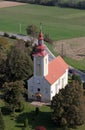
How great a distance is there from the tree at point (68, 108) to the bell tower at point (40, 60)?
7487mm

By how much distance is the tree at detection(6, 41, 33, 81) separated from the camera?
72688 mm

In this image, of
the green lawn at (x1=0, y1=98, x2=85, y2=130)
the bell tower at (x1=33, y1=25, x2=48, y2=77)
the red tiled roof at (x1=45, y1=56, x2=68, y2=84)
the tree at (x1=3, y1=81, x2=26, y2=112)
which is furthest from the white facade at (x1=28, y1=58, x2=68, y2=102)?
the tree at (x1=3, y1=81, x2=26, y2=112)

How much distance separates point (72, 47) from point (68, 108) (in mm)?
52556

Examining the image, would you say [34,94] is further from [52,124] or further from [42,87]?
[52,124]

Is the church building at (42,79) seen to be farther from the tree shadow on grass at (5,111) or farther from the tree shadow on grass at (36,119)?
the tree shadow on grass at (5,111)

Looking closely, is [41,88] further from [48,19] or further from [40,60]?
[48,19]

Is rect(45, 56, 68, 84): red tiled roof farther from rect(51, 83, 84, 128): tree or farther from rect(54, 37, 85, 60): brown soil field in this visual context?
rect(54, 37, 85, 60): brown soil field

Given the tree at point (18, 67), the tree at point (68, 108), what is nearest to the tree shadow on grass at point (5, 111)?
the tree at point (68, 108)

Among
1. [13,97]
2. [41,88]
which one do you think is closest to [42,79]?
[41,88]

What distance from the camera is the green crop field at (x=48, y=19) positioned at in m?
129

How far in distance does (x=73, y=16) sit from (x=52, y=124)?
93.3 metres

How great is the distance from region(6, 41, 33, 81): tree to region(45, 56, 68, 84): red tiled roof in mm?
4109

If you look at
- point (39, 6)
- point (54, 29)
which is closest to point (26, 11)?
point (39, 6)

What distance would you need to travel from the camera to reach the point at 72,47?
11125 centimetres
